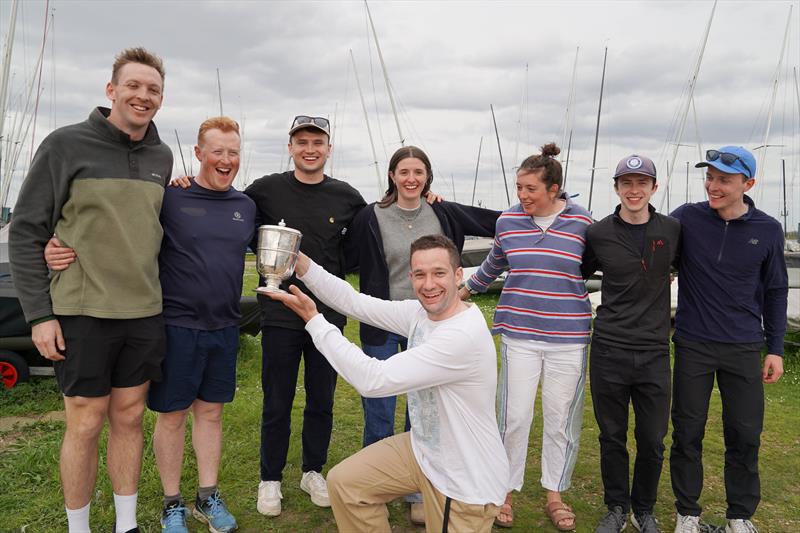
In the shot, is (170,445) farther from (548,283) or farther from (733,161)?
(733,161)

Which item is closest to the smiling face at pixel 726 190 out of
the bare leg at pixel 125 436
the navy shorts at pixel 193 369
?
the navy shorts at pixel 193 369

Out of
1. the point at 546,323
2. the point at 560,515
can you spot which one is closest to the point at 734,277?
the point at 546,323

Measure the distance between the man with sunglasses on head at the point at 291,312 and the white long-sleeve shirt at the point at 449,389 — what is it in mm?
1193

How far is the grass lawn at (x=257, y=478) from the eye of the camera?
4039 mm

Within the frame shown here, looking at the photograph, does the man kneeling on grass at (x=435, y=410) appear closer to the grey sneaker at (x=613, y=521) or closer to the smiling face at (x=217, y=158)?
the smiling face at (x=217, y=158)

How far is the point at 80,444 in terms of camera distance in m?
3.32

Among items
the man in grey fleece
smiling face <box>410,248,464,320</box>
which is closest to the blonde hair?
the man in grey fleece

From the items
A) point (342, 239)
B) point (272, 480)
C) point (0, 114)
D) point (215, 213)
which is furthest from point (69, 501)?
point (0, 114)

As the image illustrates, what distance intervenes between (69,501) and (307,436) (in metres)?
1.56

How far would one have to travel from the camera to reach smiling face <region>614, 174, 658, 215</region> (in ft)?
12.3

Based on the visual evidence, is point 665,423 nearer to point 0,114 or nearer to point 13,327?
point 13,327

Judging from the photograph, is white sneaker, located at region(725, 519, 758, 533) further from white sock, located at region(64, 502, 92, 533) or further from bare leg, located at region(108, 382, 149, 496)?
white sock, located at region(64, 502, 92, 533)

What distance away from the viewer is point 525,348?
3938 mm

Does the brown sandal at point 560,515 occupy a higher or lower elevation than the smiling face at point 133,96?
lower
